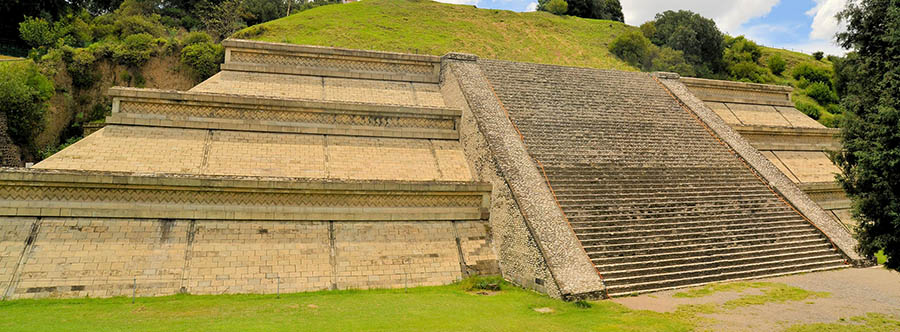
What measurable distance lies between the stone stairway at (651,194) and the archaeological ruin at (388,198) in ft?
0.20

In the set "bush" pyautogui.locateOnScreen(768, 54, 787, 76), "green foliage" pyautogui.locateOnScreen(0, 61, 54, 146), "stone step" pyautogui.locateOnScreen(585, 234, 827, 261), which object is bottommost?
"stone step" pyautogui.locateOnScreen(585, 234, 827, 261)

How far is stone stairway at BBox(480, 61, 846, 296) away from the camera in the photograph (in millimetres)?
11445

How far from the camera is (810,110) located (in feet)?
95.2

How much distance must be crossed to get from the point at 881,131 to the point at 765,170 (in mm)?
9323

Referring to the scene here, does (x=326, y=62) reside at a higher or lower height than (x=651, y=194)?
higher

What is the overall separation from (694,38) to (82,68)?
3746 centimetres

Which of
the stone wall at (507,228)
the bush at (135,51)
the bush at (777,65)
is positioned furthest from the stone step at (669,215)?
the bush at (777,65)

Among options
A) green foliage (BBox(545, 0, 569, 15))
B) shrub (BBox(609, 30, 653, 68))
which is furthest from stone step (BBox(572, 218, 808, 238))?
green foliage (BBox(545, 0, 569, 15))

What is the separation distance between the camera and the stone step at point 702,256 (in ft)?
36.0

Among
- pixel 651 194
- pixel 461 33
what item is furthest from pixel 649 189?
pixel 461 33

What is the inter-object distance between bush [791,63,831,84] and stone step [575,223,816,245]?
2696 cm

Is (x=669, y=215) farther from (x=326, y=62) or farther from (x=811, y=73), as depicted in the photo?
(x=811, y=73)

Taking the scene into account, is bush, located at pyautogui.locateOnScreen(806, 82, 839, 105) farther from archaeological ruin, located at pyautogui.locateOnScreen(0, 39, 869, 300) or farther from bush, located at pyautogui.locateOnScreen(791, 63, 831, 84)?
archaeological ruin, located at pyautogui.locateOnScreen(0, 39, 869, 300)

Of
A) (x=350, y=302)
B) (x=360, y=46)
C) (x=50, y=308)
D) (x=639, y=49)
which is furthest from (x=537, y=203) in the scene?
(x=639, y=49)
